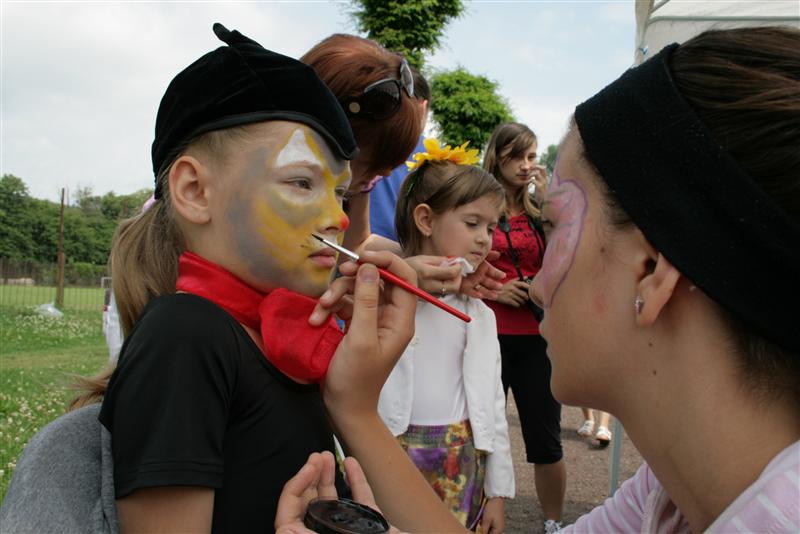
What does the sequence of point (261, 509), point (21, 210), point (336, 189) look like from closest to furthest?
1. point (261, 509)
2. point (336, 189)
3. point (21, 210)

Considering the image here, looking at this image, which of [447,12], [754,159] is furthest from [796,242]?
[447,12]

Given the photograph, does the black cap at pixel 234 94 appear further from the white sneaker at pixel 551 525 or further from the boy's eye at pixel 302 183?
the white sneaker at pixel 551 525

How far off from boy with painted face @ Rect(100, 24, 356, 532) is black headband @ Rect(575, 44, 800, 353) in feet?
2.23

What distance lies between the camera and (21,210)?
47781mm

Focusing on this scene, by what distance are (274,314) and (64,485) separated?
0.46 meters

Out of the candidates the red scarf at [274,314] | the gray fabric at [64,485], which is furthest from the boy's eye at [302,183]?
the gray fabric at [64,485]

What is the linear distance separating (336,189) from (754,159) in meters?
0.89

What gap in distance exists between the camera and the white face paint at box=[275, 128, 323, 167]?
135 centimetres

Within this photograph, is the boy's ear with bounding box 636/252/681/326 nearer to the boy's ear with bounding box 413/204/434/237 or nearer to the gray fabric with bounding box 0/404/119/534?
the gray fabric with bounding box 0/404/119/534

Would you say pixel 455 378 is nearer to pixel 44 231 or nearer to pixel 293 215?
pixel 293 215

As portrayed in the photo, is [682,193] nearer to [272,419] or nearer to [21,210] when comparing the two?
[272,419]

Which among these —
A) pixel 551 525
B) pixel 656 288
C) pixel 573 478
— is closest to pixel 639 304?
pixel 656 288

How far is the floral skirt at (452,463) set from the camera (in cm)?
249

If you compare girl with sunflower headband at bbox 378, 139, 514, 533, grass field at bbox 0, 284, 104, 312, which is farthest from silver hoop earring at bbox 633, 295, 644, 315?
grass field at bbox 0, 284, 104, 312
